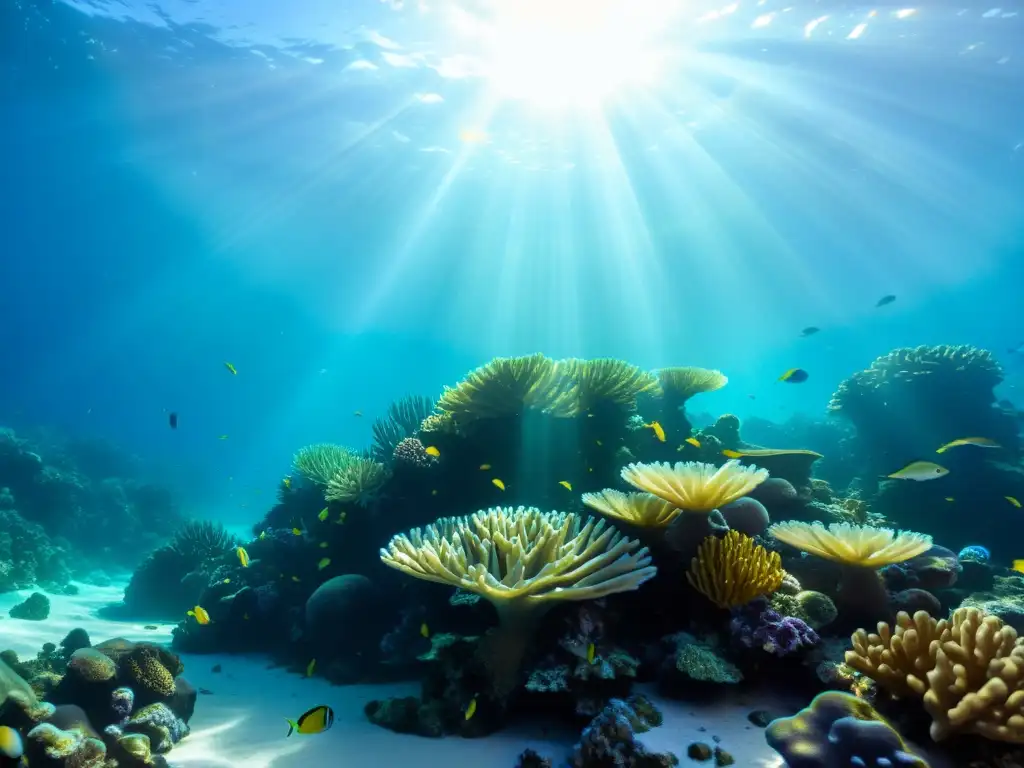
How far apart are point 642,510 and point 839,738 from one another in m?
2.20

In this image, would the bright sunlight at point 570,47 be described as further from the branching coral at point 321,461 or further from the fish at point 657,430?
the branching coral at point 321,461

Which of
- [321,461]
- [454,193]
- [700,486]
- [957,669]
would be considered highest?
[454,193]

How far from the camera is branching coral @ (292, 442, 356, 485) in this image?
8641mm

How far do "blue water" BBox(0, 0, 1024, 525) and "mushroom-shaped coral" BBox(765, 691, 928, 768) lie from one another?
1909 cm

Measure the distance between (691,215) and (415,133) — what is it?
17915 millimetres

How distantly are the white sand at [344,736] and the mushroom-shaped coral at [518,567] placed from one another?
0.59 meters

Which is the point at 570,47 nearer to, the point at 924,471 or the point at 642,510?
the point at 924,471

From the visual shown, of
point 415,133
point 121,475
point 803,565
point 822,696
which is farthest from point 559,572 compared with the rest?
point 121,475

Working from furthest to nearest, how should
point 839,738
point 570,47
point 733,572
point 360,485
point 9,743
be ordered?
point 570,47 → point 360,485 → point 733,572 → point 9,743 → point 839,738

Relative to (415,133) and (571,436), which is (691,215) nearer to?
(415,133)

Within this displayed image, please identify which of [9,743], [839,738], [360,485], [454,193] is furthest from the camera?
[454,193]

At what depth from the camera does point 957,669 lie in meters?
2.83

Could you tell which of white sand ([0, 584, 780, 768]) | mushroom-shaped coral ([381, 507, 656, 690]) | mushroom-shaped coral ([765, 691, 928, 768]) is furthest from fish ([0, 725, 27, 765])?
mushroom-shaped coral ([765, 691, 928, 768])

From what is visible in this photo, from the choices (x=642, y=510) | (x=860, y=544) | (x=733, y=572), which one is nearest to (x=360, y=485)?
(x=642, y=510)
